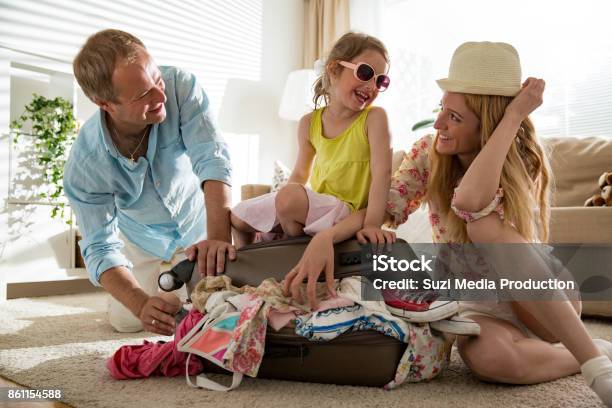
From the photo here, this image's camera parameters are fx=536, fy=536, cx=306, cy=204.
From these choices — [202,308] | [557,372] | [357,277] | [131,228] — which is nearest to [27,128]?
[131,228]

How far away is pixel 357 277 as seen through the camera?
1252mm

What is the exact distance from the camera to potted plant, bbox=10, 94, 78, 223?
3479mm

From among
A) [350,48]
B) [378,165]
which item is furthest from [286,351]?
[350,48]

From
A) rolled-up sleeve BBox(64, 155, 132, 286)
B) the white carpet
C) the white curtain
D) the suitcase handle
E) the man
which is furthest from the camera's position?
the white curtain

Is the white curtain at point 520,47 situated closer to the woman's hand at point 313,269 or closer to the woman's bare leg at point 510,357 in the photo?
the woman's bare leg at point 510,357

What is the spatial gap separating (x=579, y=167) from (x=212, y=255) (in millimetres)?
2258

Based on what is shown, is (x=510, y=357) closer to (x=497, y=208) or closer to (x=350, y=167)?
(x=497, y=208)

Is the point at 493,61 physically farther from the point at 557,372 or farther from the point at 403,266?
the point at 557,372

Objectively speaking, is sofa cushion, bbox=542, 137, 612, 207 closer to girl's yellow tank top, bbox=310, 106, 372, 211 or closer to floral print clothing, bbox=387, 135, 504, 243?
floral print clothing, bbox=387, 135, 504, 243

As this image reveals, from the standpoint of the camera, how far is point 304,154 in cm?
174

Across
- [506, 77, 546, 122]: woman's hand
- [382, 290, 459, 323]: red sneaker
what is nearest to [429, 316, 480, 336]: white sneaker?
[382, 290, 459, 323]: red sneaker

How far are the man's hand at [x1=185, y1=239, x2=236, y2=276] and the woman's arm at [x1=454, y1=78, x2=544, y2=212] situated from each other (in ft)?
1.92

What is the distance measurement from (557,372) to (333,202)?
682 mm

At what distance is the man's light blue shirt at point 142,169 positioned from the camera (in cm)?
160
